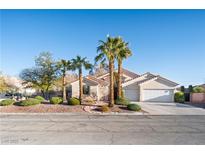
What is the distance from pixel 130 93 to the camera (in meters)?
33.7

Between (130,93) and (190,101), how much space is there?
995 cm

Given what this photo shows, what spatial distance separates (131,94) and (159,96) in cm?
438

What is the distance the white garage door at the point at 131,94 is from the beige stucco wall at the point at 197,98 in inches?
361

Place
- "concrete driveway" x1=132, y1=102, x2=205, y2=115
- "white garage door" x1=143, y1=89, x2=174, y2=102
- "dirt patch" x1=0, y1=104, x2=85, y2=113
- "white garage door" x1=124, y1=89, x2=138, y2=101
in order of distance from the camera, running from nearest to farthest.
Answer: "dirt patch" x1=0, y1=104, x2=85, y2=113 < "concrete driveway" x1=132, y1=102, x2=205, y2=115 < "white garage door" x1=143, y1=89, x2=174, y2=102 < "white garage door" x1=124, y1=89, x2=138, y2=101

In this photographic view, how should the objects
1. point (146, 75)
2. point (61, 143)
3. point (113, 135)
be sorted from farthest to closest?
point (146, 75)
point (113, 135)
point (61, 143)

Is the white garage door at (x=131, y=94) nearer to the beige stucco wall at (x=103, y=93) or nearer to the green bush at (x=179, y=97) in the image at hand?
the beige stucco wall at (x=103, y=93)

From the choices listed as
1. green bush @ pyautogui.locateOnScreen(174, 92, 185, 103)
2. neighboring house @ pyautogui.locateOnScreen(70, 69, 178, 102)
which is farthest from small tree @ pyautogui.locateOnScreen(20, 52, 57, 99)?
green bush @ pyautogui.locateOnScreen(174, 92, 185, 103)

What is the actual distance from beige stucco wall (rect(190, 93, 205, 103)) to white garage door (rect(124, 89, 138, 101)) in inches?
361

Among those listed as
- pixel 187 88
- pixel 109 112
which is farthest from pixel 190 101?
pixel 109 112

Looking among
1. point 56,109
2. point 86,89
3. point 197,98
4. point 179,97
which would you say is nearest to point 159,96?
point 179,97

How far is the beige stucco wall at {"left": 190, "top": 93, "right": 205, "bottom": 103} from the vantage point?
32.0 metres

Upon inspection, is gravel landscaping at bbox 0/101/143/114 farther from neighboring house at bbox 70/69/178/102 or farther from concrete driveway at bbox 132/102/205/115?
neighboring house at bbox 70/69/178/102

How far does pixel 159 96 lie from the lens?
3266 cm
